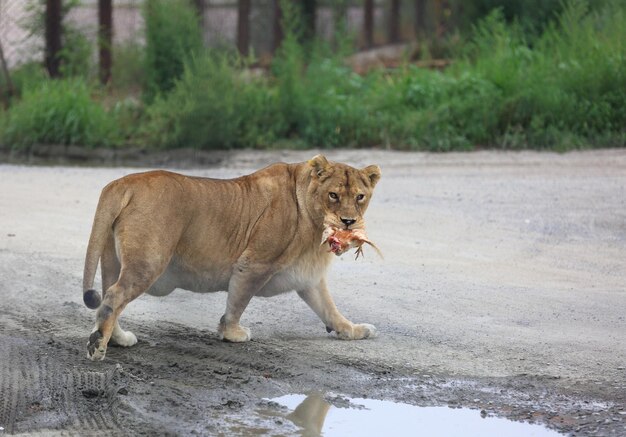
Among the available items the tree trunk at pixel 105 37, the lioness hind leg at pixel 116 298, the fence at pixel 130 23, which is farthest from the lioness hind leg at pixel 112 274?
the tree trunk at pixel 105 37

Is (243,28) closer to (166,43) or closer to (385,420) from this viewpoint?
(166,43)

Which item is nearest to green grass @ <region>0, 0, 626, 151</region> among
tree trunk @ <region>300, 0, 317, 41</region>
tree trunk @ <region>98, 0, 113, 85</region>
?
tree trunk @ <region>98, 0, 113, 85</region>

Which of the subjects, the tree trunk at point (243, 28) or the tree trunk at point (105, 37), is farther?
the tree trunk at point (243, 28)

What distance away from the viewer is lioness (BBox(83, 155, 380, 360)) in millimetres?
5547

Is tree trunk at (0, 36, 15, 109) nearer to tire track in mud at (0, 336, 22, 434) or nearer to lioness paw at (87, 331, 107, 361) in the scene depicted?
tire track in mud at (0, 336, 22, 434)

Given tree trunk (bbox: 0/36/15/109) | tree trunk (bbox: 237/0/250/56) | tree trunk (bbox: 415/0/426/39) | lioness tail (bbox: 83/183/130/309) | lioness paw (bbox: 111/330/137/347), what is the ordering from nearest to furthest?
lioness tail (bbox: 83/183/130/309), lioness paw (bbox: 111/330/137/347), tree trunk (bbox: 0/36/15/109), tree trunk (bbox: 237/0/250/56), tree trunk (bbox: 415/0/426/39)

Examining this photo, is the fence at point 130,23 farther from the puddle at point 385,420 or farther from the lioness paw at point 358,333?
the puddle at point 385,420

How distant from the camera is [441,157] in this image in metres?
12.4

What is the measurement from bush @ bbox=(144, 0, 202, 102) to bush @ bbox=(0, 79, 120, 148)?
2.95ft

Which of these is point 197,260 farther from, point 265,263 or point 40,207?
point 40,207

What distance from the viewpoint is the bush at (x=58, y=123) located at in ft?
43.7

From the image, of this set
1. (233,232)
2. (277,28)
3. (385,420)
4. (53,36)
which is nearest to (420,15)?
(277,28)

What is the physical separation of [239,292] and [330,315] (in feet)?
1.90

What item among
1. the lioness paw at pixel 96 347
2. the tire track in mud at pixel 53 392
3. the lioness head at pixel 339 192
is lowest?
the tire track in mud at pixel 53 392
